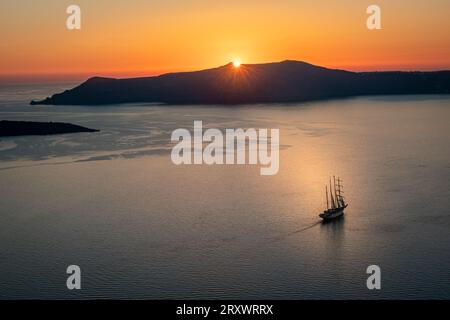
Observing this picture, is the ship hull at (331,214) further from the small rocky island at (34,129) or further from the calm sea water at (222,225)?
the small rocky island at (34,129)

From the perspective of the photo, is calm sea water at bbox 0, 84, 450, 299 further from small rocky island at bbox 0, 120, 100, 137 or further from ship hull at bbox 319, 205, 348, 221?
small rocky island at bbox 0, 120, 100, 137

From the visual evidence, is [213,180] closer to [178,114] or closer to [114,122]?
[114,122]

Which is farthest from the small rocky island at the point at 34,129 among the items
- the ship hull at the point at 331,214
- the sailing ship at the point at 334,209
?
the ship hull at the point at 331,214

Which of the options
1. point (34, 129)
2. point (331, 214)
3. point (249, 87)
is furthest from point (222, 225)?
point (249, 87)

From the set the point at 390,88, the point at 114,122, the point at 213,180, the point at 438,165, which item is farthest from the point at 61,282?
the point at 390,88

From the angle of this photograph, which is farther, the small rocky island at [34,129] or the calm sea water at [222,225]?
the small rocky island at [34,129]

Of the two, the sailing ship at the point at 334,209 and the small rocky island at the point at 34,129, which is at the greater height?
the small rocky island at the point at 34,129
